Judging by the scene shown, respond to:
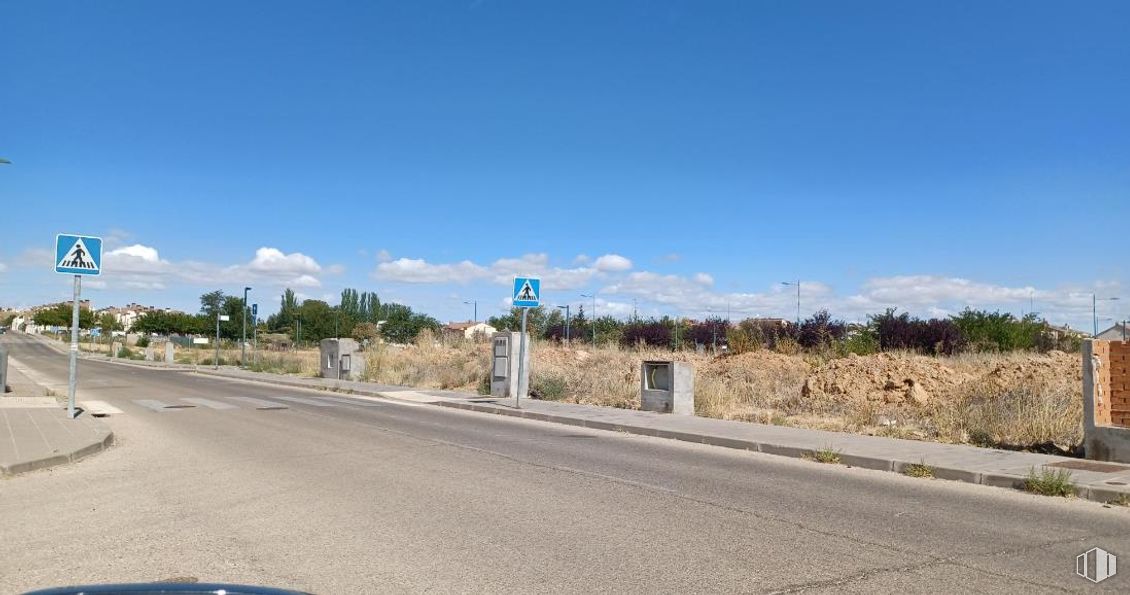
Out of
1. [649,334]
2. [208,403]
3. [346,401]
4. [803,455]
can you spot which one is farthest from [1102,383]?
[649,334]

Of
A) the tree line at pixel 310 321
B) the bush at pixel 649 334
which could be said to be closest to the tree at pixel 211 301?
the tree line at pixel 310 321

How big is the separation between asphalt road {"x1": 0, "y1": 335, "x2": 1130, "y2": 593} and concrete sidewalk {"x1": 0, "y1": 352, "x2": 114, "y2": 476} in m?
0.29

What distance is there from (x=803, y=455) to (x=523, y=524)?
650 cm

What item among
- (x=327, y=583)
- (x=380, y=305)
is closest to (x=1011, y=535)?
(x=327, y=583)

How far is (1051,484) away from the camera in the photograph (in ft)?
30.6

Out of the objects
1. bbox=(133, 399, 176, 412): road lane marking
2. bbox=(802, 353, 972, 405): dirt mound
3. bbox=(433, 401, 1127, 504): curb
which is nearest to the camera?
bbox=(433, 401, 1127, 504): curb

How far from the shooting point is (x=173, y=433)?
47.8 ft

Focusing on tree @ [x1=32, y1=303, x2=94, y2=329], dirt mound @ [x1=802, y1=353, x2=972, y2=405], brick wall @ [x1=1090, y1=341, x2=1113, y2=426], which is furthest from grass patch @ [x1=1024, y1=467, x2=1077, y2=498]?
tree @ [x1=32, y1=303, x2=94, y2=329]

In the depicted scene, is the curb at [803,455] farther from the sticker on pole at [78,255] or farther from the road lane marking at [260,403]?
the sticker on pole at [78,255]

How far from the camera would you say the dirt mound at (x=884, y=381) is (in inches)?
816

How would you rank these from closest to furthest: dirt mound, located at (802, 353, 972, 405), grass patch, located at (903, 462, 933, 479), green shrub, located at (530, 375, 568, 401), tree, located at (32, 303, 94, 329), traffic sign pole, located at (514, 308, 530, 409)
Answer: grass patch, located at (903, 462, 933, 479) → traffic sign pole, located at (514, 308, 530, 409) → dirt mound, located at (802, 353, 972, 405) → green shrub, located at (530, 375, 568, 401) → tree, located at (32, 303, 94, 329)

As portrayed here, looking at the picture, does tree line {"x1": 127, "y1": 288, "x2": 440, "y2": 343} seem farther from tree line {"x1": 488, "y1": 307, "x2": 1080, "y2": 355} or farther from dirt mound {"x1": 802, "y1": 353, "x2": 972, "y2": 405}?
dirt mound {"x1": 802, "y1": 353, "x2": 972, "y2": 405}

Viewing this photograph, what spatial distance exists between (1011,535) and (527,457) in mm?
6611

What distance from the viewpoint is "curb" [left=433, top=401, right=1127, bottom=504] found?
363 inches
